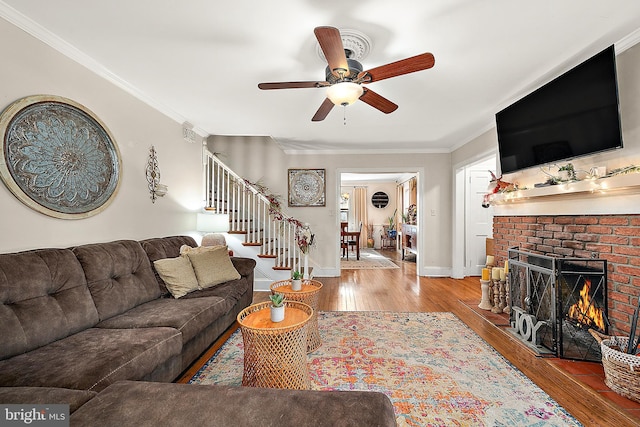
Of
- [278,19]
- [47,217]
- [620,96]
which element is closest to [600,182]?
[620,96]

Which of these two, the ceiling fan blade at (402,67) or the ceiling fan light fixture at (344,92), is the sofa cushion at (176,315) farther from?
the ceiling fan blade at (402,67)

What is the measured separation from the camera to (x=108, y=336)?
1.80 metres

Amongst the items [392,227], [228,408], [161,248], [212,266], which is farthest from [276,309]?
[392,227]

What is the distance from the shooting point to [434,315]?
11.2ft

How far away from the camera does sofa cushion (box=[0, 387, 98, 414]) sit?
1.08 m

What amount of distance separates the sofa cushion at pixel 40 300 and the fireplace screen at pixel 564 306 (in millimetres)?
3520

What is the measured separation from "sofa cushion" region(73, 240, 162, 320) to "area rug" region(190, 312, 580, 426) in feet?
2.61

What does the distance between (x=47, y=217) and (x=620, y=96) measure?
4388 millimetres

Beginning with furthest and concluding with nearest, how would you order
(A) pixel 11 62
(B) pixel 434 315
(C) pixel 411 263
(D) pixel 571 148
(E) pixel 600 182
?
(C) pixel 411 263
(B) pixel 434 315
(D) pixel 571 148
(E) pixel 600 182
(A) pixel 11 62

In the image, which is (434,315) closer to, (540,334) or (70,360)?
(540,334)

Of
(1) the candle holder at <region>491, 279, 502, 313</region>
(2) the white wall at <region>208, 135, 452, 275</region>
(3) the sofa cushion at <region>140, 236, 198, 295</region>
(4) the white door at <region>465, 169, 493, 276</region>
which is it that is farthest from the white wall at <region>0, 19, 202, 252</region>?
(4) the white door at <region>465, 169, 493, 276</region>

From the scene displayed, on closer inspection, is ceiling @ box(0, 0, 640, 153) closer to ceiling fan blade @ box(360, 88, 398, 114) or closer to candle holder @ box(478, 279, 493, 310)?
ceiling fan blade @ box(360, 88, 398, 114)

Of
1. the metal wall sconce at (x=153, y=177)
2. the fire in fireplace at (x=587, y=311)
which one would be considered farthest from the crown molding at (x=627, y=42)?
the metal wall sconce at (x=153, y=177)

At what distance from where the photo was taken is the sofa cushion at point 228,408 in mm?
972
